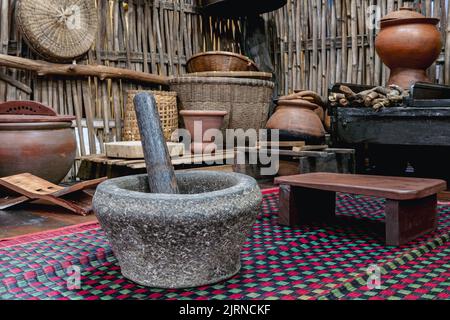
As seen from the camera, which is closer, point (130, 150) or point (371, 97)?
point (130, 150)

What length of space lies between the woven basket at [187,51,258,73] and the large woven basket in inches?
14.3

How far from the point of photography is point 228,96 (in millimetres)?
4738

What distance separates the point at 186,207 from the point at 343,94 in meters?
2.77

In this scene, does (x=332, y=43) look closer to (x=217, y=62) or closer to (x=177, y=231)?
(x=217, y=62)

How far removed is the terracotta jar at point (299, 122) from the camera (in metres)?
4.25

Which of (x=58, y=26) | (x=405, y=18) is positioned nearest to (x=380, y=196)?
(x=405, y=18)

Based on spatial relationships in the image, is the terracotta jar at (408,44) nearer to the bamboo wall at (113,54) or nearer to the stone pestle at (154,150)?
the bamboo wall at (113,54)

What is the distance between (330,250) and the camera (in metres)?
2.09

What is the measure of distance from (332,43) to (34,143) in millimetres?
3418

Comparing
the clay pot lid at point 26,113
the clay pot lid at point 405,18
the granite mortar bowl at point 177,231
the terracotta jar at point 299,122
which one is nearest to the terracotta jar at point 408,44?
the clay pot lid at point 405,18

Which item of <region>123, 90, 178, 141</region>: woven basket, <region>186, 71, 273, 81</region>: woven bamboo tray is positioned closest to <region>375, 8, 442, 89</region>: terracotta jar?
<region>186, 71, 273, 81</region>: woven bamboo tray

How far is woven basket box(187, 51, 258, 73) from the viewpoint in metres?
4.98

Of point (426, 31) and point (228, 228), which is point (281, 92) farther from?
point (228, 228)

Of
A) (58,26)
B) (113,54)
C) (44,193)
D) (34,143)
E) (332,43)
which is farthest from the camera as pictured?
(332,43)
